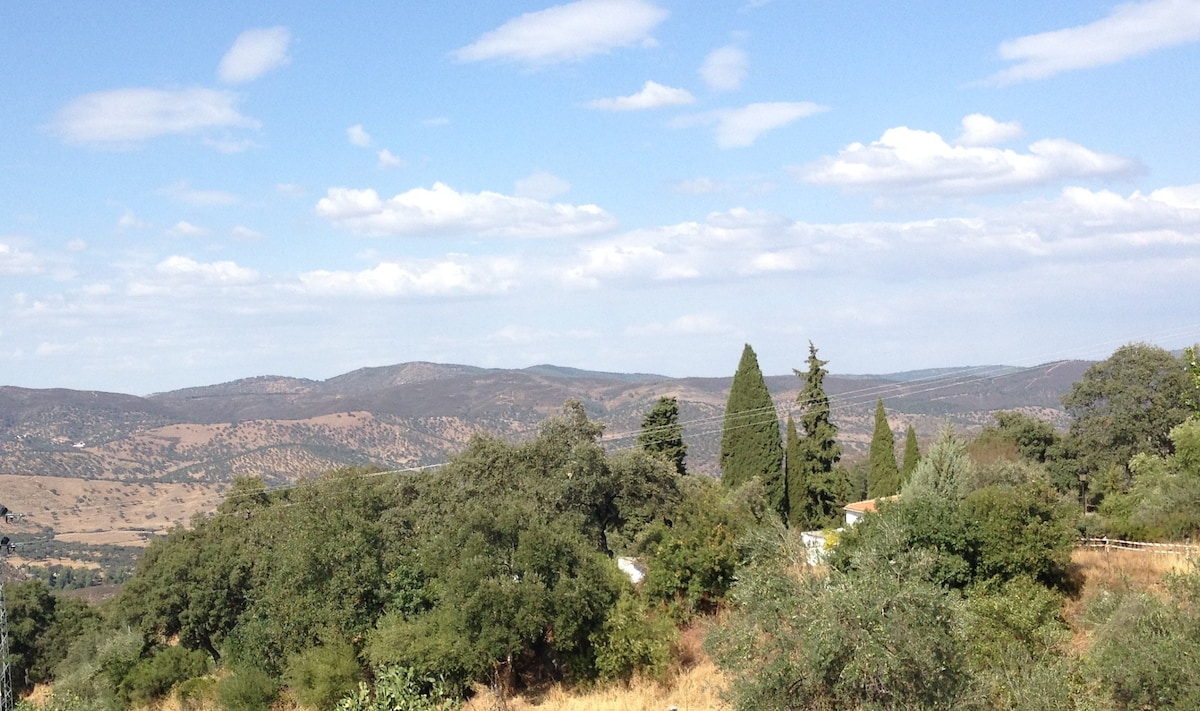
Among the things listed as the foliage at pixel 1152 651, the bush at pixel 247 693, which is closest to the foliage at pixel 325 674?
the bush at pixel 247 693

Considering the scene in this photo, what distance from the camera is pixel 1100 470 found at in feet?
179

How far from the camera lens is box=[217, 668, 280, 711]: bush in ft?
103

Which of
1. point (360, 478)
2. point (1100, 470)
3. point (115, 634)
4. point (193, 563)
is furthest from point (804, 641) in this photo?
point (1100, 470)

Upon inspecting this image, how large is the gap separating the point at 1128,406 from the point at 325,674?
145 ft

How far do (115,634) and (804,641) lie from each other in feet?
118

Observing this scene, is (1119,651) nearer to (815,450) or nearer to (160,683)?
(160,683)

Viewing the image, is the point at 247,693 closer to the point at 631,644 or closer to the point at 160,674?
the point at 160,674

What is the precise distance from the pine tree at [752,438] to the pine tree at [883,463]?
6.32 meters

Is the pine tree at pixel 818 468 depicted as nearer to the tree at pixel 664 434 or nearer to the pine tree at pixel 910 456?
the pine tree at pixel 910 456

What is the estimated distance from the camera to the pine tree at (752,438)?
52844mm

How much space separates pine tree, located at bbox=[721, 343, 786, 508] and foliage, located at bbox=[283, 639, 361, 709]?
2670cm

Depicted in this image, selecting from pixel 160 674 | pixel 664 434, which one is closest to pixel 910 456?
pixel 664 434

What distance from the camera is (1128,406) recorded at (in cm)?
5381

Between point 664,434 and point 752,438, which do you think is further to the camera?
point 664,434
